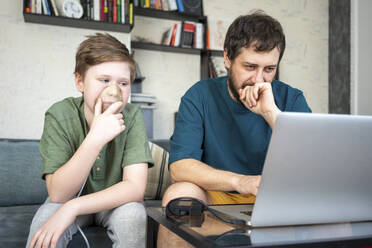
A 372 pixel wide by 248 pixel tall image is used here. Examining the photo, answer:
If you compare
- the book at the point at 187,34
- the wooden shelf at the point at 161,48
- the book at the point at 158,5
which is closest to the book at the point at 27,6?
the wooden shelf at the point at 161,48

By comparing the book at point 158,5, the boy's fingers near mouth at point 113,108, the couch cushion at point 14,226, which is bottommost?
the couch cushion at point 14,226

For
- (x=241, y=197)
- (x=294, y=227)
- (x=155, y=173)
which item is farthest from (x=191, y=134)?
(x=294, y=227)

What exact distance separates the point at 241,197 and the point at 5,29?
8.27ft

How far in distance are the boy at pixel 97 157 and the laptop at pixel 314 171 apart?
1.42ft

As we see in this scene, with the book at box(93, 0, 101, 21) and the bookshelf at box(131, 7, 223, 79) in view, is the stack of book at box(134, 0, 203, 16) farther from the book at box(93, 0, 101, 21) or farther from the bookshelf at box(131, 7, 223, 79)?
the book at box(93, 0, 101, 21)

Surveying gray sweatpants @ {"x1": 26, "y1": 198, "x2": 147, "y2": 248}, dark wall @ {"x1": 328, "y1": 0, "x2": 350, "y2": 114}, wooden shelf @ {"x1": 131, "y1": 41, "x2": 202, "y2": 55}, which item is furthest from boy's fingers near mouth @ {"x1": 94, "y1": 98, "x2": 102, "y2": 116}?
dark wall @ {"x1": 328, "y1": 0, "x2": 350, "y2": 114}

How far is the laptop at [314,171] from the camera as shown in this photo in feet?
1.95

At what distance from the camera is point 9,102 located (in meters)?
2.72

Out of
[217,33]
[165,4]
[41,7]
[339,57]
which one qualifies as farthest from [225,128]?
[339,57]

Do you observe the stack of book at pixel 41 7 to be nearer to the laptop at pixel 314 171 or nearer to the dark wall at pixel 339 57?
the laptop at pixel 314 171

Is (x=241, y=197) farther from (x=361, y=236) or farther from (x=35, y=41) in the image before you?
(x=35, y=41)

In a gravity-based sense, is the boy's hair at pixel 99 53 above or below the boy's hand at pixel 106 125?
above

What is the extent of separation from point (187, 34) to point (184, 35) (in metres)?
0.03

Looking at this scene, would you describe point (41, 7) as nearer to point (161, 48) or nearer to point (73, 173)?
point (161, 48)
